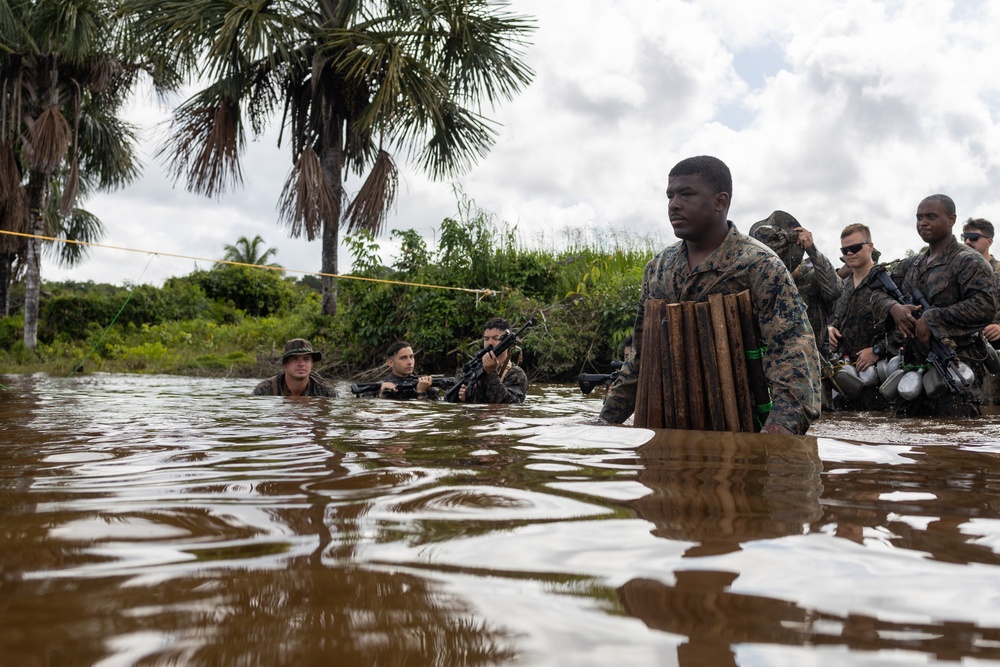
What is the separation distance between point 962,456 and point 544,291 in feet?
42.0

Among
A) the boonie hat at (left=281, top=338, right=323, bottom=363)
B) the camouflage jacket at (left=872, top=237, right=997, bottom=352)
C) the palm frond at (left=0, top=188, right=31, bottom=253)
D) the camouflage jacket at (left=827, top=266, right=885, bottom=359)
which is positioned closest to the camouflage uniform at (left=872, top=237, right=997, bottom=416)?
the camouflage jacket at (left=872, top=237, right=997, bottom=352)

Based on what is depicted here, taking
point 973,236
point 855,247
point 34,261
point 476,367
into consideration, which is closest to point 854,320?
point 855,247

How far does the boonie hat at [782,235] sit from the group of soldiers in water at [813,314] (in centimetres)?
1

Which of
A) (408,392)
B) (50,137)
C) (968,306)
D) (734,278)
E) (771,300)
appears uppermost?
(50,137)

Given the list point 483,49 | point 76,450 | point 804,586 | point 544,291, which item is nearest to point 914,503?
point 804,586

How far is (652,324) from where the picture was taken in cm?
408

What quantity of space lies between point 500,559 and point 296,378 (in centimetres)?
701

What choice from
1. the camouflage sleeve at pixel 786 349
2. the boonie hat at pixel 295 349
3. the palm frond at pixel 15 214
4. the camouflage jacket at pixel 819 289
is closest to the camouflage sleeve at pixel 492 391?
the boonie hat at pixel 295 349

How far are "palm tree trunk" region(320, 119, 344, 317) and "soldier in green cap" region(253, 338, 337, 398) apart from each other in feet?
26.2

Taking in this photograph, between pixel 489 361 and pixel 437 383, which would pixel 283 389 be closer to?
pixel 437 383

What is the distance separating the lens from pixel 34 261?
825 inches

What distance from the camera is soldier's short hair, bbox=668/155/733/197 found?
4.04 meters

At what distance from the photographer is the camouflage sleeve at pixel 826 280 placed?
7.82 meters

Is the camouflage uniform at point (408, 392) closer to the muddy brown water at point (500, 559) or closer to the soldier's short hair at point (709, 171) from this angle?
the soldier's short hair at point (709, 171)
